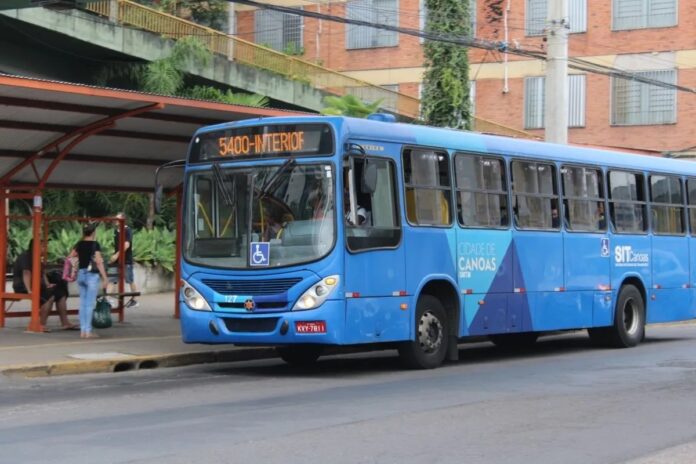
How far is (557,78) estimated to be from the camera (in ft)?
72.9

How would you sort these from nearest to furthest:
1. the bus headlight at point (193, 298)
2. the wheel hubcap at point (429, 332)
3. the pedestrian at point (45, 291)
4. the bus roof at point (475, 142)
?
the bus roof at point (475, 142) → the bus headlight at point (193, 298) → the wheel hubcap at point (429, 332) → the pedestrian at point (45, 291)

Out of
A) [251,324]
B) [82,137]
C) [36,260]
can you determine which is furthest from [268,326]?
[36,260]

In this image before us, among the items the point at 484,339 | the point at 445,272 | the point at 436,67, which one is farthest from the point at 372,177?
the point at 436,67

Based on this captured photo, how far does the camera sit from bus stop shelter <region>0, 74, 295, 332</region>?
15.4 m

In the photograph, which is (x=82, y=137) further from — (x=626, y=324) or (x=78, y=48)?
(x=78, y=48)

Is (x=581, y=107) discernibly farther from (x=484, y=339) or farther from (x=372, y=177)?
(x=372, y=177)

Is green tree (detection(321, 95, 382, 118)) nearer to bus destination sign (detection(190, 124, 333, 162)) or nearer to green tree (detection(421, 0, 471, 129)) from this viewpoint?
green tree (detection(421, 0, 471, 129))

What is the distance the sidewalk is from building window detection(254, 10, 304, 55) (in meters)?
26.9

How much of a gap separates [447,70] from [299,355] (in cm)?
1624

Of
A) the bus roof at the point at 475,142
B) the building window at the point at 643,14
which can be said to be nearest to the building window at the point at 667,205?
the bus roof at the point at 475,142

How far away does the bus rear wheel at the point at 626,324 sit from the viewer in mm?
18344

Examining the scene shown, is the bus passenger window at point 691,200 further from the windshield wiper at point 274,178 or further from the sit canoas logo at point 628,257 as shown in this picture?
the windshield wiper at point 274,178

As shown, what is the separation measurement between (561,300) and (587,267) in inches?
36.2

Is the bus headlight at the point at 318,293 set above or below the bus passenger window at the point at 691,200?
below
